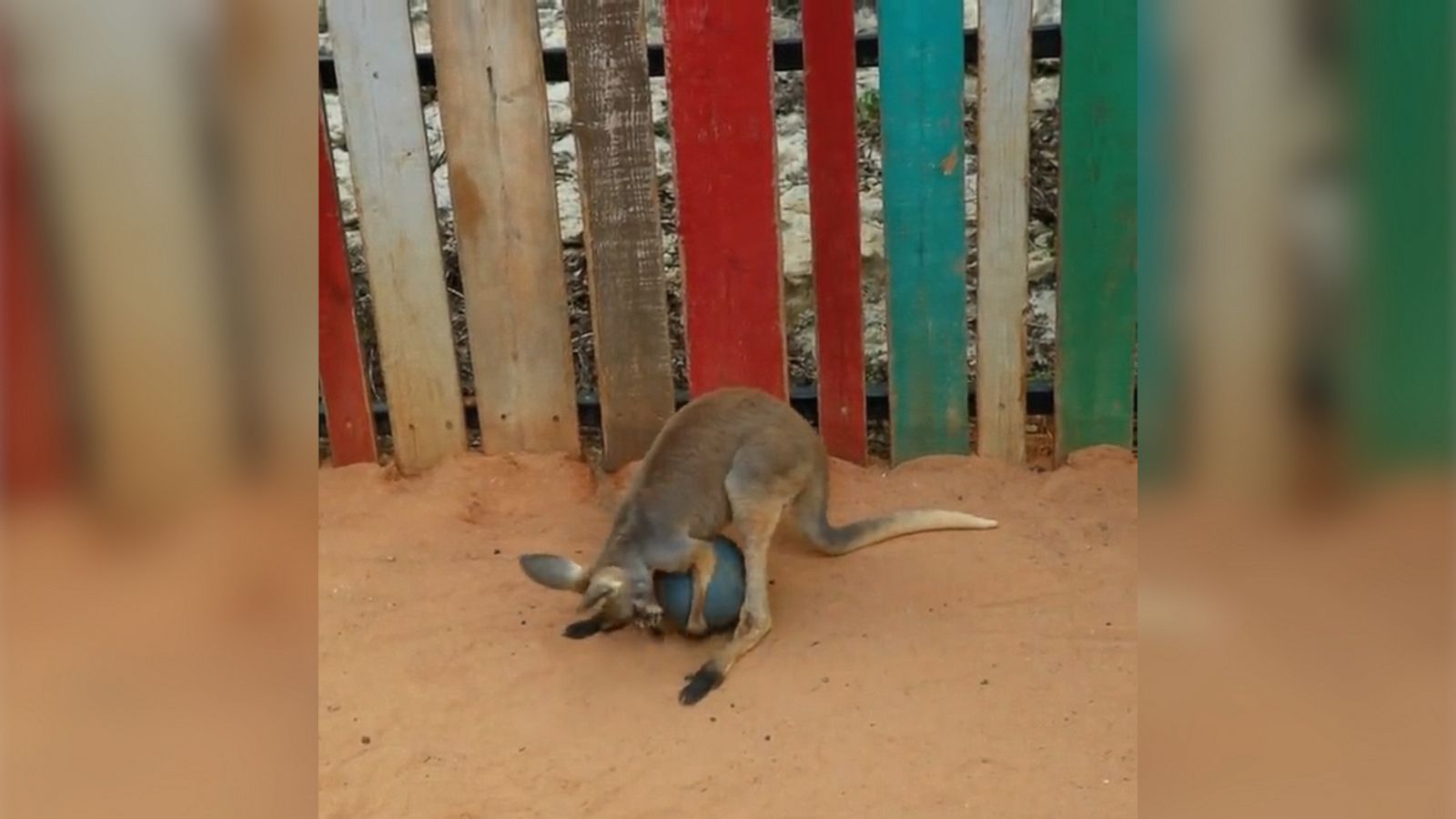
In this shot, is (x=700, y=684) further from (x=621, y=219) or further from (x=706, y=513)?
(x=621, y=219)

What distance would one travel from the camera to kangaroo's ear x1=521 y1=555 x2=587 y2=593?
3.44 metres

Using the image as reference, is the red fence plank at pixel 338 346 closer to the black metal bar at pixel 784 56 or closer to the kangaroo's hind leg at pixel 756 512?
the black metal bar at pixel 784 56

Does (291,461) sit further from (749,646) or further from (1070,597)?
(1070,597)

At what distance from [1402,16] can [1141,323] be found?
24 cm

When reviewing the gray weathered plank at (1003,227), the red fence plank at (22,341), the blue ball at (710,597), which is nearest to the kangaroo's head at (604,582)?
the blue ball at (710,597)

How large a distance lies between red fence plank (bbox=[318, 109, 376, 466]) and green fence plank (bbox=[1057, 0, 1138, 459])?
228 cm

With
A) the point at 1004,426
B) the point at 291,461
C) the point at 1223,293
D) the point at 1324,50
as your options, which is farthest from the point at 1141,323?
the point at 1004,426

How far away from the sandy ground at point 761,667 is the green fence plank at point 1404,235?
2265 millimetres

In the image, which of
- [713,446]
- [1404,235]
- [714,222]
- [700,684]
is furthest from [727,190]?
[1404,235]

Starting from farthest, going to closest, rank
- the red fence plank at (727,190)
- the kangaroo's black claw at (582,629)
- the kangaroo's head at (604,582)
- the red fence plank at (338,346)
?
the red fence plank at (338,346) < the red fence plank at (727,190) < the kangaroo's black claw at (582,629) < the kangaroo's head at (604,582)

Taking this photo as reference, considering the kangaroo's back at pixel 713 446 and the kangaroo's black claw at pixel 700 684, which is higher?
the kangaroo's back at pixel 713 446

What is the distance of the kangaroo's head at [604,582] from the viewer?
3.39 metres

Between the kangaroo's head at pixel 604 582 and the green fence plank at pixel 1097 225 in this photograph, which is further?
the green fence plank at pixel 1097 225

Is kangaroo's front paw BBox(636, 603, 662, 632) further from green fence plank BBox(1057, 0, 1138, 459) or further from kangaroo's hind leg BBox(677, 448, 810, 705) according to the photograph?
green fence plank BBox(1057, 0, 1138, 459)
